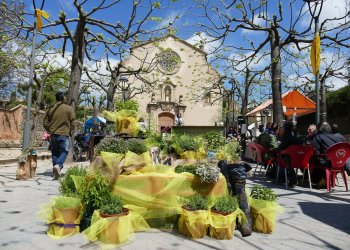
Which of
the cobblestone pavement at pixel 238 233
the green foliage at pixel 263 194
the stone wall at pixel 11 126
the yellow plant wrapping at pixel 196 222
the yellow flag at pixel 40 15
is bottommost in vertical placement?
the cobblestone pavement at pixel 238 233

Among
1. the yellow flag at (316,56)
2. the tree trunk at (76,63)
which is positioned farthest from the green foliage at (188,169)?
the tree trunk at (76,63)

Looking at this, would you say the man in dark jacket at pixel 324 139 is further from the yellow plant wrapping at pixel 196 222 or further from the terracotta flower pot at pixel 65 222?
the terracotta flower pot at pixel 65 222

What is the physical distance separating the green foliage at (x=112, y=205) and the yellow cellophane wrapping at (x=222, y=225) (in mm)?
968

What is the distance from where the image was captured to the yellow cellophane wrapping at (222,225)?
3994mm

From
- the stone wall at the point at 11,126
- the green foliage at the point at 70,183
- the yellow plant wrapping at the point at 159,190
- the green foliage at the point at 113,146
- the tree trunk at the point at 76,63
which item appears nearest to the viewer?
the yellow plant wrapping at the point at 159,190

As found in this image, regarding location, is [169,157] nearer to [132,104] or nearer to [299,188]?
[132,104]

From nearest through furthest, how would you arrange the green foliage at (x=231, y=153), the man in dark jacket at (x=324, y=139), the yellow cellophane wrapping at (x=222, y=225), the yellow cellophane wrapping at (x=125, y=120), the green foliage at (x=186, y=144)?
1. the yellow cellophane wrapping at (x=222, y=225)
2. the green foliage at (x=231, y=153)
3. the yellow cellophane wrapping at (x=125, y=120)
4. the green foliage at (x=186, y=144)
5. the man in dark jacket at (x=324, y=139)

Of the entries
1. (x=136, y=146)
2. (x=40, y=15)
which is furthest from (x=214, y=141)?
(x=40, y=15)

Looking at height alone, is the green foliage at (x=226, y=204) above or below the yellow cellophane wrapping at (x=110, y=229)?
above

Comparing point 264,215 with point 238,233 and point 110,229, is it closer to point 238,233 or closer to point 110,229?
point 238,233

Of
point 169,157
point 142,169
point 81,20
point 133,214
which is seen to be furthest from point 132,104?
point 81,20

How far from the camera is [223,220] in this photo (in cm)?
400

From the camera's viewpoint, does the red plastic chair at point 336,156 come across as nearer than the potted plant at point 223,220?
No

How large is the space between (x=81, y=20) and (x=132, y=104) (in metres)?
7.71
